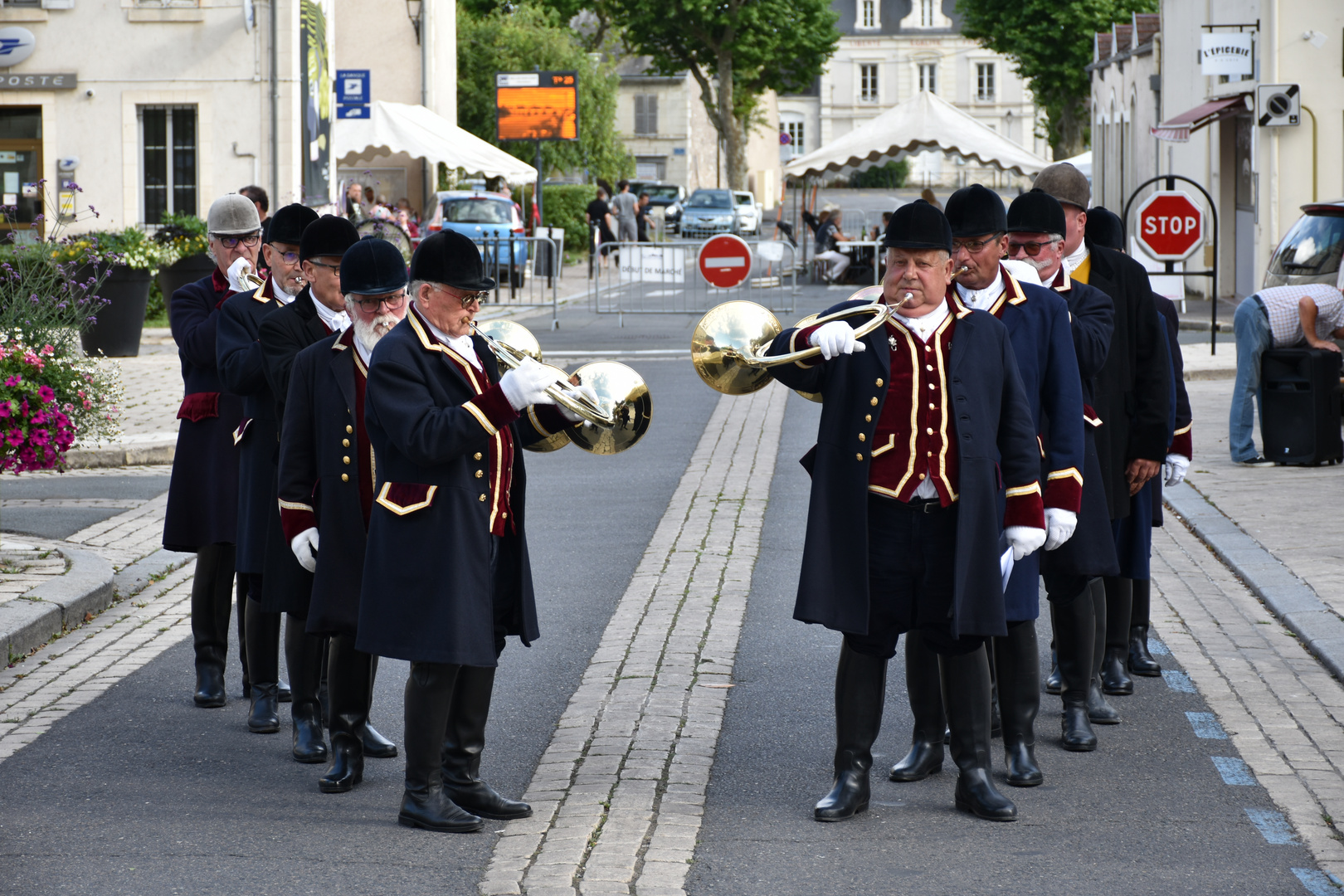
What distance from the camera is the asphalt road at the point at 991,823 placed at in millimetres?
4516

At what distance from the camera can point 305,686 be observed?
5.57 meters

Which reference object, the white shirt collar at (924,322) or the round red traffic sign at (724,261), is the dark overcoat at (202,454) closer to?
the white shirt collar at (924,322)

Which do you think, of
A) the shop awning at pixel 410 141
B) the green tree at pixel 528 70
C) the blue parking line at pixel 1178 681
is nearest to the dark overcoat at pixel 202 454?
the blue parking line at pixel 1178 681

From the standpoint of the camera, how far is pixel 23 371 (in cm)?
816

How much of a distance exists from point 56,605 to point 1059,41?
173 feet

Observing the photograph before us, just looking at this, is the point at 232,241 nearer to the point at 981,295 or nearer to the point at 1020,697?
the point at 981,295

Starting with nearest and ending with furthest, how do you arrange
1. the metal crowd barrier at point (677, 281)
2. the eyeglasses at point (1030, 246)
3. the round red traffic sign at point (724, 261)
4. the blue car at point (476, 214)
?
the eyeglasses at point (1030, 246)
the round red traffic sign at point (724, 261)
the metal crowd barrier at point (677, 281)
the blue car at point (476, 214)

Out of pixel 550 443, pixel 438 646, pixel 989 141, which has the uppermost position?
pixel 989 141

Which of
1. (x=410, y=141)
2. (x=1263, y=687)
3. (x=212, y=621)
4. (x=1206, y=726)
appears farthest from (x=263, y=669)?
(x=410, y=141)

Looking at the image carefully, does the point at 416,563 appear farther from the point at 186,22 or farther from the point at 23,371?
the point at 186,22

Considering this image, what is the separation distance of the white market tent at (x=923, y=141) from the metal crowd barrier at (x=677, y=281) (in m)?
5.13

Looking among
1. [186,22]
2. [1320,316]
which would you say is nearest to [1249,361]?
[1320,316]

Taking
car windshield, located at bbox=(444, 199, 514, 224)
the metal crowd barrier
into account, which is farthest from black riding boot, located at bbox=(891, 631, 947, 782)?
car windshield, located at bbox=(444, 199, 514, 224)

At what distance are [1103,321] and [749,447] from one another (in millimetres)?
7450
